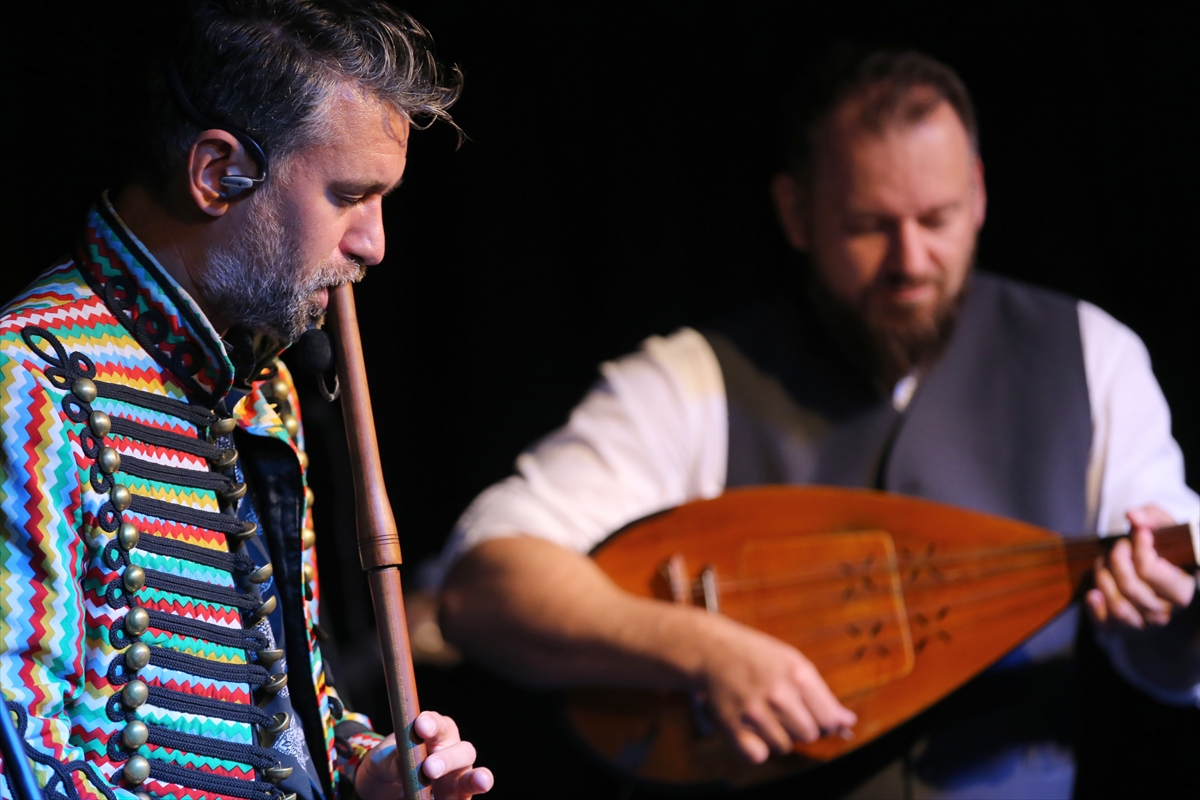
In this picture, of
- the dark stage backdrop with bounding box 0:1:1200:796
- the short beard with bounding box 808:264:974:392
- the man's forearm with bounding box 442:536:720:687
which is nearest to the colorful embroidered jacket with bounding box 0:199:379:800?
the man's forearm with bounding box 442:536:720:687

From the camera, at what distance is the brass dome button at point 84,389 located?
1024 mm

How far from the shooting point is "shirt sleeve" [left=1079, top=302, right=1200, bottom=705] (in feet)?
6.67

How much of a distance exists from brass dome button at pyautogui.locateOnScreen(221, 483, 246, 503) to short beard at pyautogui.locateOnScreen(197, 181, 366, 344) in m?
0.17

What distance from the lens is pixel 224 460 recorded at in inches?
45.6

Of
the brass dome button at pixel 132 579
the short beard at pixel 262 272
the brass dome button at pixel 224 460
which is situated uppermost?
the short beard at pixel 262 272

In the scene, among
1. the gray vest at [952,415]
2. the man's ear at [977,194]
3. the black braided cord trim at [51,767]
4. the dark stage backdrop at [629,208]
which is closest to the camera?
the black braided cord trim at [51,767]

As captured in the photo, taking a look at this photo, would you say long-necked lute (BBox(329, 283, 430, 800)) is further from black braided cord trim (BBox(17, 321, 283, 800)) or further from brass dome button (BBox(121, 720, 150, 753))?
brass dome button (BBox(121, 720, 150, 753))

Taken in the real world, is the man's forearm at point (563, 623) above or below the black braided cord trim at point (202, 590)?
below

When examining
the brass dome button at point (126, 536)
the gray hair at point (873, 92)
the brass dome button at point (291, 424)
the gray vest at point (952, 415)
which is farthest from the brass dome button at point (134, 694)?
the gray hair at point (873, 92)

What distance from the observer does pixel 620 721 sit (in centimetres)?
210

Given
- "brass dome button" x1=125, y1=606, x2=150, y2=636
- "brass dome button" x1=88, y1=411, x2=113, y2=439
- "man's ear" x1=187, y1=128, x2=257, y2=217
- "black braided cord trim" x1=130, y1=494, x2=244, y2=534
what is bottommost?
"brass dome button" x1=125, y1=606, x2=150, y2=636

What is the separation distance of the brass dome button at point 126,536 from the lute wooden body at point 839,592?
1.19m

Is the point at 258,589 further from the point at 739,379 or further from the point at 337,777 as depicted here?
the point at 739,379

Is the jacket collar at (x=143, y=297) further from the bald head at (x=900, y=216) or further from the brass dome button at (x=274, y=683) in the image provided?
the bald head at (x=900, y=216)
